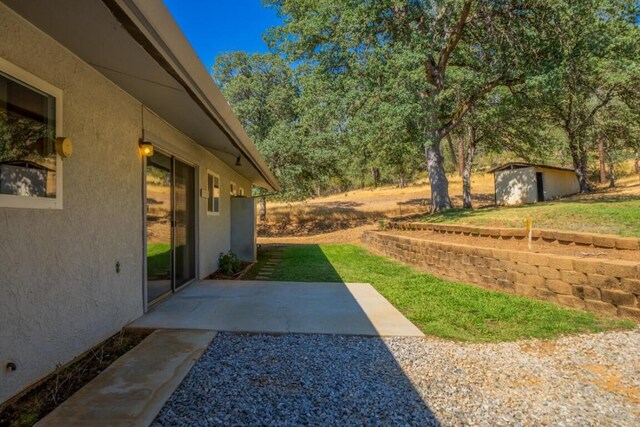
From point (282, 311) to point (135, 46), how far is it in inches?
130

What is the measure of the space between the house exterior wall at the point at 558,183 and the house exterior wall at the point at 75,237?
21.8m

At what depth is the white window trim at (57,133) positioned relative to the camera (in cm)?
238

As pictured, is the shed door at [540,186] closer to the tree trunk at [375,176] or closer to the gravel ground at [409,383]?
the gravel ground at [409,383]

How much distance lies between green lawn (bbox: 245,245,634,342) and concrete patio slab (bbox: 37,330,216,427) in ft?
8.31

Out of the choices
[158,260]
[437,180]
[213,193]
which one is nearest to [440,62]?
[437,180]

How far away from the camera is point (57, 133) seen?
2.87 m

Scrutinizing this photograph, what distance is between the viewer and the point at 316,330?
379cm

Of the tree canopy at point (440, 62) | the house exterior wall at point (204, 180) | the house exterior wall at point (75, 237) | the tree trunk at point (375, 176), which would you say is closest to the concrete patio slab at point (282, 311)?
the house exterior wall at point (75, 237)

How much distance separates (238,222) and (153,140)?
17.4 ft

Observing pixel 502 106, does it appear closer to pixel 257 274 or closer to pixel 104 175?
pixel 257 274

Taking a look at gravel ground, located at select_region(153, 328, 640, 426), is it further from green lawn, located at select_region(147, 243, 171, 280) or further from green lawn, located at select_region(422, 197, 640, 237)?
green lawn, located at select_region(422, 197, 640, 237)

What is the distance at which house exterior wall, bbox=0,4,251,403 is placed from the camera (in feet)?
8.04

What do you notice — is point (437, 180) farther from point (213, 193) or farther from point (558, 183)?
point (558, 183)

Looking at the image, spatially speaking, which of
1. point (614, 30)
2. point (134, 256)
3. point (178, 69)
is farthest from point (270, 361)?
point (614, 30)
